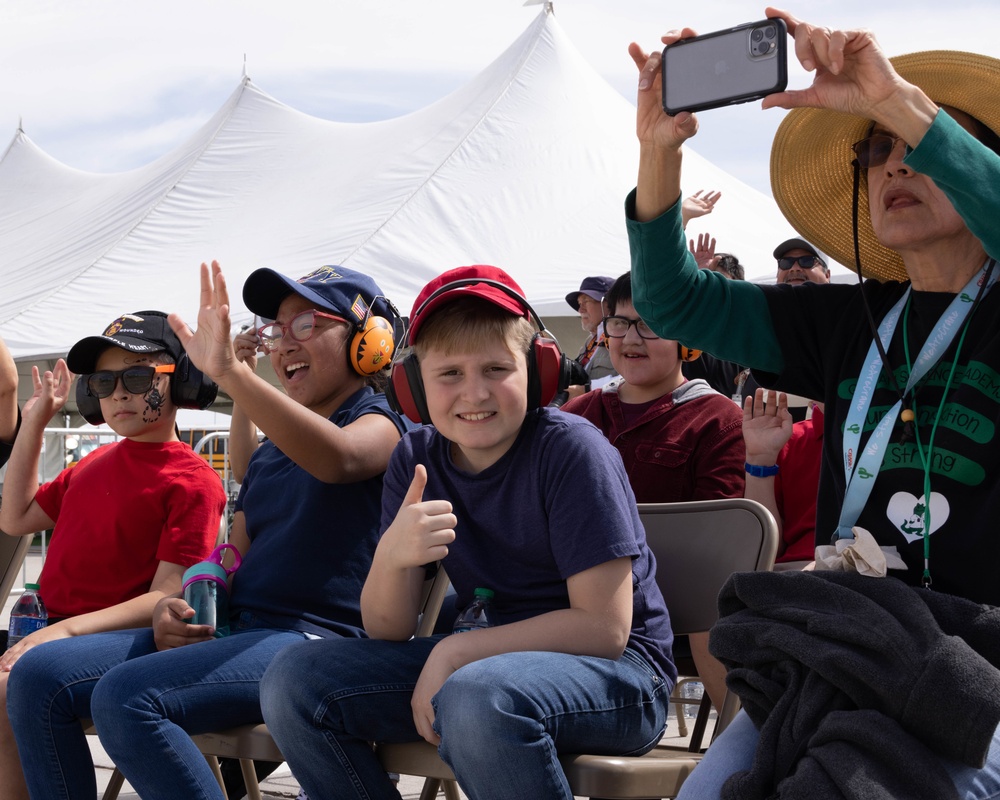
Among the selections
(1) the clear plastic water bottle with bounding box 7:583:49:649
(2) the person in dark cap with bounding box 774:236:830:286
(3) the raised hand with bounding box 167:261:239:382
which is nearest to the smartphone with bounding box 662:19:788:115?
(3) the raised hand with bounding box 167:261:239:382

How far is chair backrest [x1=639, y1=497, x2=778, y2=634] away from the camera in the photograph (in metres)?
2.51

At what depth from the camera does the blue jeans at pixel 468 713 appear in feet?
6.39

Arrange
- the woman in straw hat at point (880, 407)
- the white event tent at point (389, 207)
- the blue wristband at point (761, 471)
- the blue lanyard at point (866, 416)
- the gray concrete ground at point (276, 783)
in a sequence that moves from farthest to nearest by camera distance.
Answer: the white event tent at point (389, 207)
the gray concrete ground at point (276, 783)
the blue wristband at point (761, 471)
the blue lanyard at point (866, 416)
the woman in straw hat at point (880, 407)

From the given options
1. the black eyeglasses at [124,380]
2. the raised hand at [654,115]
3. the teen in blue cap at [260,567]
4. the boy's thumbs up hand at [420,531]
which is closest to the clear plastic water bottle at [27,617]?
the teen in blue cap at [260,567]

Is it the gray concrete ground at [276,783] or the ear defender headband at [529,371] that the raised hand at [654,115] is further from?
the gray concrete ground at [276,783]

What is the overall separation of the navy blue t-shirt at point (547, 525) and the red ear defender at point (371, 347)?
2.36 feet

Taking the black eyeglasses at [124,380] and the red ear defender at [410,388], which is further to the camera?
the black eyeglasses at [124,380]

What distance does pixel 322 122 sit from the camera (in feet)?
61.3

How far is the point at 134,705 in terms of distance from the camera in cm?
244

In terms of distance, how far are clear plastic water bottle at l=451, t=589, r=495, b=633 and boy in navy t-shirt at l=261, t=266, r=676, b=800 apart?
21 millimetres

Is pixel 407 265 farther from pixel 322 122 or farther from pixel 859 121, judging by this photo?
pixel 859 121

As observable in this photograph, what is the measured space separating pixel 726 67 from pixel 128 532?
7.13ft

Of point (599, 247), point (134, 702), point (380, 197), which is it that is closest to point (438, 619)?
point (134, 702)

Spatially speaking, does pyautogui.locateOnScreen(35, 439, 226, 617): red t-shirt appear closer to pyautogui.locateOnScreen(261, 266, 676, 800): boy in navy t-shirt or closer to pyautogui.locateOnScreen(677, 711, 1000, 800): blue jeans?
pyautogui.locateOnScreen(261, 266, 676, 800): boy in navy t-shirt
